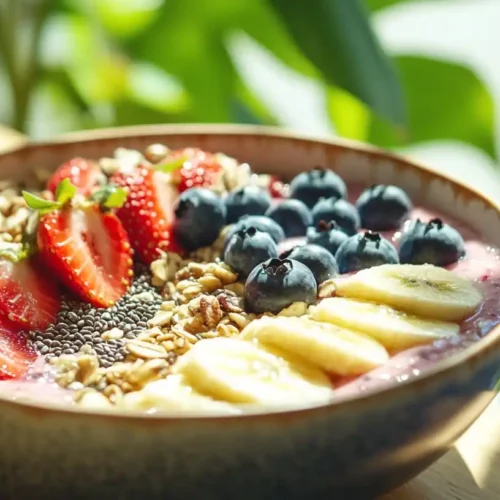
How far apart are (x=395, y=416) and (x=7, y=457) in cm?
32

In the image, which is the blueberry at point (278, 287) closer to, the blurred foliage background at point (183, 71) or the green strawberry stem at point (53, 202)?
the green strawberry stem at point (53, 202)

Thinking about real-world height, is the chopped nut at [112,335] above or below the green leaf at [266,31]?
below

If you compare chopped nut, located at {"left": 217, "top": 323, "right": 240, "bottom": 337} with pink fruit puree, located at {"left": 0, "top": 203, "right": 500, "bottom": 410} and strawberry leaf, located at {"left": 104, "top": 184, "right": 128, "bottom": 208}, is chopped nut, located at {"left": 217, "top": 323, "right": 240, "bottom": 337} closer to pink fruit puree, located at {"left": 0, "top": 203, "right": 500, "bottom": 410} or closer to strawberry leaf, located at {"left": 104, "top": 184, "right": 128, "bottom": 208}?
pink fruit puree, located at {"left": 0, "top": 203, "right": 500, "bottom": 410}

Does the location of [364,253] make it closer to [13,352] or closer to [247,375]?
[247,375]

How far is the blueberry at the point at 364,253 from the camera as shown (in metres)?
1.08

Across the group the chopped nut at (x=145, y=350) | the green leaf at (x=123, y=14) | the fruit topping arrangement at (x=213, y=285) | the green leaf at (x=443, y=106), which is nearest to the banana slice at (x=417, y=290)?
the fruit topping arrangement at (x=213, y=285)

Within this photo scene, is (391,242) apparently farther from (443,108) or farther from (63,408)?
(443,108)

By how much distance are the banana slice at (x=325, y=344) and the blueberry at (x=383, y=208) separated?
1.17 feet

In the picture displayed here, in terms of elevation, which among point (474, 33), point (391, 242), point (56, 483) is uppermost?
point (474, 33)

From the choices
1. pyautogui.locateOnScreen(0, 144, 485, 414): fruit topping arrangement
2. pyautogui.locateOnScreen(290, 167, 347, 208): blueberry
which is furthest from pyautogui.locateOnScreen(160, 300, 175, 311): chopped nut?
pyautogui.locateOnScreen(290, 167, 347, 208): blueberry

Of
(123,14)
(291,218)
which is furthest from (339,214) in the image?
(123,14)

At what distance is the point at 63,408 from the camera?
724 mm

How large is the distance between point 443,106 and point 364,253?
877 mm

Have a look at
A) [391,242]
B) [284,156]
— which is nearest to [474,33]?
[284,156]
